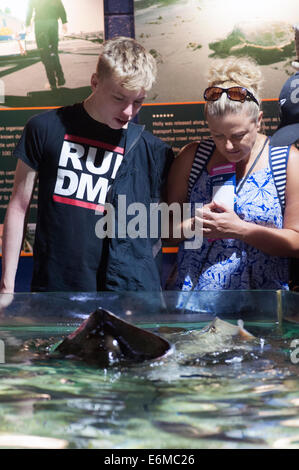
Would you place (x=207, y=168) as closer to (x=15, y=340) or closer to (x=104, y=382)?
(x=15, y=340)

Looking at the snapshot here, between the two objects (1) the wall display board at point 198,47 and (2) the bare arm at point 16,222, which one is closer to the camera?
(2) the bare arm at point 16,222

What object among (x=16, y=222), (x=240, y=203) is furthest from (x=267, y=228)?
(x=16, y=222)

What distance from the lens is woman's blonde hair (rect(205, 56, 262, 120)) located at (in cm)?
217

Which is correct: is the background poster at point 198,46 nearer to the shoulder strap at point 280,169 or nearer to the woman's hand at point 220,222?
the shoulder strap at point 280,169

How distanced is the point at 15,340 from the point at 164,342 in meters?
0.53

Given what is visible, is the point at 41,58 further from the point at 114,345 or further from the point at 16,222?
the point at 114,345

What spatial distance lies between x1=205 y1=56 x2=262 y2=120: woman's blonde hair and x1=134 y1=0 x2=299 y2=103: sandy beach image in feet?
6.03

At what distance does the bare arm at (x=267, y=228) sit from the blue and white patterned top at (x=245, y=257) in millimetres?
62

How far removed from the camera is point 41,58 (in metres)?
4.22

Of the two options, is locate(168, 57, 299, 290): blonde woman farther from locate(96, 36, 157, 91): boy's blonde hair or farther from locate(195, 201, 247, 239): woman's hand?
locate(96, 36, 157, 91): boy's blonde hair

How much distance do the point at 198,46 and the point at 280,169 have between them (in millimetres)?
2150

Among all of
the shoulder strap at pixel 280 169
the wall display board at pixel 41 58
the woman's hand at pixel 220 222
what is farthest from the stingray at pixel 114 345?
the wall display board at pixel 41 58

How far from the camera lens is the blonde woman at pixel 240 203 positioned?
2.17 metres

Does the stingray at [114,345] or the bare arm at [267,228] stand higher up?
the bare arm at [267,228]
